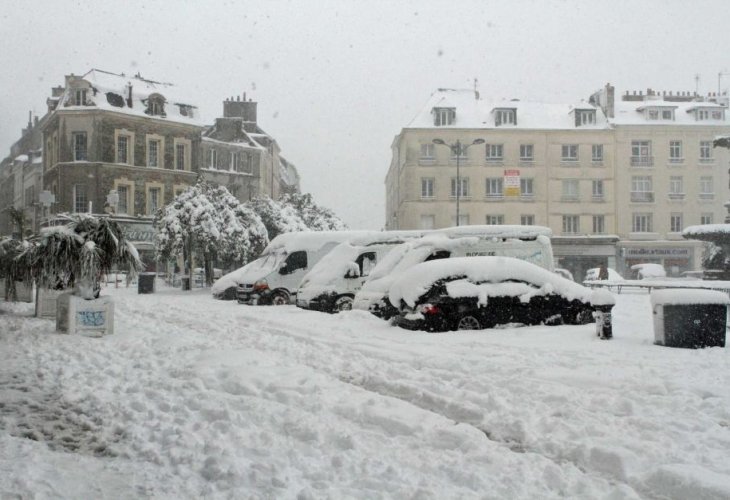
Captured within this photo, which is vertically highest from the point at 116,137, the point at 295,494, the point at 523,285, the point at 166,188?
the point at 116,137

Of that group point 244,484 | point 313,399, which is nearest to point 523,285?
point 313,399

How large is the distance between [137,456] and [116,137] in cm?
4621

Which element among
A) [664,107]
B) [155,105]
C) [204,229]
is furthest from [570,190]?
[155,105]

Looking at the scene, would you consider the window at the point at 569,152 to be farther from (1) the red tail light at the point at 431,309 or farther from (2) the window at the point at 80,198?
(1) the red tail light at the point at 431,309

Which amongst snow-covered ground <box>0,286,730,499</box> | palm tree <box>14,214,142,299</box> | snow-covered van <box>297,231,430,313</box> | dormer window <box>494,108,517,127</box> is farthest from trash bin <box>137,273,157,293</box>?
dormer window <box>494,108,517,127</box>

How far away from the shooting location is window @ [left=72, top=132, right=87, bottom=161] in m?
47.3

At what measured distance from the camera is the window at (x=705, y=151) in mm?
55656

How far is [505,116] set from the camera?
55.9 metres

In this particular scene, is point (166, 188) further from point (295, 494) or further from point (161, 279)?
point (295, 494)

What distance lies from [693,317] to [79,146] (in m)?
Result: 44.7

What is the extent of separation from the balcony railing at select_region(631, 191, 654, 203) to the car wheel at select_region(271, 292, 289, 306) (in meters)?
40.4

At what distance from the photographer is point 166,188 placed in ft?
166

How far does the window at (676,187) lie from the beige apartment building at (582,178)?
0.26ft

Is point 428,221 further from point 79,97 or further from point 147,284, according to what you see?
point 147,284
